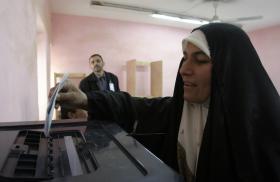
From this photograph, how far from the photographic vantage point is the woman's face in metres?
0.84

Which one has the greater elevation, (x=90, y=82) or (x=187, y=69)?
(x=187, y=69)

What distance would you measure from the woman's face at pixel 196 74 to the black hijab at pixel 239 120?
0.04 metres

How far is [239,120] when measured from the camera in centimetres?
71

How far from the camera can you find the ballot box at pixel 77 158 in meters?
0.36

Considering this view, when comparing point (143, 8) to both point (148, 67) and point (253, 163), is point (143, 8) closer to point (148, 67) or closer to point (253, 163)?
point (148, 67)

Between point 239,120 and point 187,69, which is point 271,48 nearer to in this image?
point 187,69

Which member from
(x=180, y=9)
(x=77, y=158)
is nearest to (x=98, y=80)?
(x=180, y=9)

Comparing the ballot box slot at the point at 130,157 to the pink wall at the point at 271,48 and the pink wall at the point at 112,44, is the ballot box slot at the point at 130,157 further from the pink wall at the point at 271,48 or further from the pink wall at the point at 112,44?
the pink wall at the point at 271,48

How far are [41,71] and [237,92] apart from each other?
2.61 m

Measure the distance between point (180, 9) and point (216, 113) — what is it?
12.0ft

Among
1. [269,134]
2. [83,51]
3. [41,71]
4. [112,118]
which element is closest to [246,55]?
[269,134]

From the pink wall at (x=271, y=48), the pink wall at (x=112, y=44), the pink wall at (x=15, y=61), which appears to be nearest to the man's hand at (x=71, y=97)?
the pink wall at (x=15, y=61)

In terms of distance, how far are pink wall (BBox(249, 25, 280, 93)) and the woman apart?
5336 millimetres

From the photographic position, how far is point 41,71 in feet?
9.76
